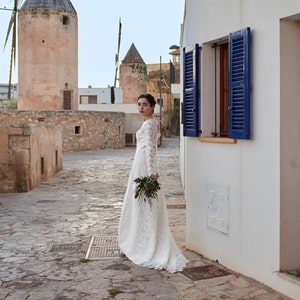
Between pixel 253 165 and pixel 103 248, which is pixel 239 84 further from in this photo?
pixel 103 248

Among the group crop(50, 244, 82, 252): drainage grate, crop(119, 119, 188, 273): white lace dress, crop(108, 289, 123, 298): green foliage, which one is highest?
crop(119, 119, 188, 273): white lace dress

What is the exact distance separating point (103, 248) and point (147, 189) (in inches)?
52.6

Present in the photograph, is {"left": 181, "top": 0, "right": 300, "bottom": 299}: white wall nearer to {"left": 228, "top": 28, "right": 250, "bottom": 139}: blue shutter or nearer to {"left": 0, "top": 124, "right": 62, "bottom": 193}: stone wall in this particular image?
{"left": 228, "top": 28, "right": 250, "bottom": 139}: blue shutter

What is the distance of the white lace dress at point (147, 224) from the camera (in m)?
5.31

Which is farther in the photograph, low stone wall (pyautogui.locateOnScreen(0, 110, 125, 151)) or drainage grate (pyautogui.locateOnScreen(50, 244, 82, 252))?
low stone wall (pyautogui.locateOnScreen(0, 110, 125, 151))

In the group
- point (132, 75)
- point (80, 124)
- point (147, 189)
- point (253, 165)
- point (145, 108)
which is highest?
point (132, 75)

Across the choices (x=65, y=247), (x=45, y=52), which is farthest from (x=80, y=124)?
(x=65, y=247)

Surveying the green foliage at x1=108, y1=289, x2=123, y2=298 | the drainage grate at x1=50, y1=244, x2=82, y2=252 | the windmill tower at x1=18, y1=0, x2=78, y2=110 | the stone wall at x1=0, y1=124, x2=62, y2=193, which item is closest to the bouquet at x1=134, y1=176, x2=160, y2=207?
the green foliage at x1=108, y1=289, x2=123, y2=298

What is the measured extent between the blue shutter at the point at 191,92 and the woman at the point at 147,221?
506 millimetres

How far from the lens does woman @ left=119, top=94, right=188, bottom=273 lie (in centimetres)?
532

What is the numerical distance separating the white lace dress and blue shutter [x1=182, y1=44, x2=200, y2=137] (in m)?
0.51

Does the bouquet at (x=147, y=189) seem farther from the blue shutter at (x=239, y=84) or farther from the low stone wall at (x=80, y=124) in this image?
the low stone wall at (x=80, y=124)

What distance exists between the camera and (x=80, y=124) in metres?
28.4

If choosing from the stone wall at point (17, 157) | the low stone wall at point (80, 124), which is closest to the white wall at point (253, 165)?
the stone wall at point (17, 157)
